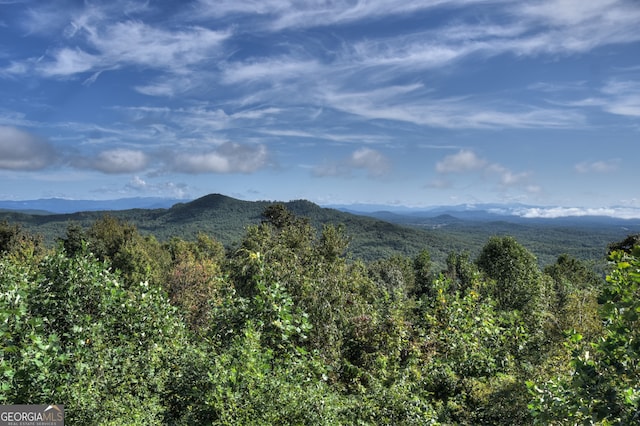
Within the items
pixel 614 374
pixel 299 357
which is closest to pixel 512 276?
pixel 299 357

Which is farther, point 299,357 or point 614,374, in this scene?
point 299,357

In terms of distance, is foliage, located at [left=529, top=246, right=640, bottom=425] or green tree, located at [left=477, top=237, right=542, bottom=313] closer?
foliage, located at [left=529, top=246, right=640, bottom=425]

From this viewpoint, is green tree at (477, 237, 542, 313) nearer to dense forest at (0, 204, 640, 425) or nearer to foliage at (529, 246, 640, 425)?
dense forest at (0, 204, 640, 425)

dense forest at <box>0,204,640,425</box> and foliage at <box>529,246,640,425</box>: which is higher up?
foliage at <box>529,246,640,425</box>

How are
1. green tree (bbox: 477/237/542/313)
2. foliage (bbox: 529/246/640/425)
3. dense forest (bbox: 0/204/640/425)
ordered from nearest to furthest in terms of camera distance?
foliage (bbox: 529/246/640/425)
dense forest (bbox: 0/204/640/425)
green tree (bbox: 477/237/542/313)

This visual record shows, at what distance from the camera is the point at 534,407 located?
4.36 meters

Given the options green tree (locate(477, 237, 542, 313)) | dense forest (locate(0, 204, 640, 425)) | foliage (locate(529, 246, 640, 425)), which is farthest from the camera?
green tree (locate(477, 237, 542, 313))

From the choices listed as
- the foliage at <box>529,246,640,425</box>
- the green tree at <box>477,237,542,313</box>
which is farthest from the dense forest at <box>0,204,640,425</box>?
the green tree at <box>477,237,542,313</box>

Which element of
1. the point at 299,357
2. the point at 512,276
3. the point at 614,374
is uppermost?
the point at 614,374

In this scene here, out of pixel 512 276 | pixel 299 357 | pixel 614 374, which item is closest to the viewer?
pixel 614 374

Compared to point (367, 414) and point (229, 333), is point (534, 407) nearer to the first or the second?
point (367, 414)

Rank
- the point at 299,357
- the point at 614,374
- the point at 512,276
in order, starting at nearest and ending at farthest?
the point at 614,374
the point at 299,357
the point at 512,276

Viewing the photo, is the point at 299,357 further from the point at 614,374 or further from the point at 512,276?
the point at 512,276

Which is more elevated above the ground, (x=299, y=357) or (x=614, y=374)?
(x=614, y=374)
